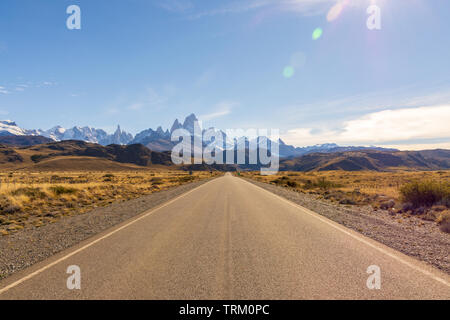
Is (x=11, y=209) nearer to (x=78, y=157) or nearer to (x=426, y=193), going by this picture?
(x=426, y=193)

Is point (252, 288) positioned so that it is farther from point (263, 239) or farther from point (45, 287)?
point (45, 287)

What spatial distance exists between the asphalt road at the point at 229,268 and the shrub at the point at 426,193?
305 inches

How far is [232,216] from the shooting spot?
10.5 metres

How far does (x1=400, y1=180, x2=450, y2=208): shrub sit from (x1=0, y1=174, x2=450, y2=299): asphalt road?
7736 mm

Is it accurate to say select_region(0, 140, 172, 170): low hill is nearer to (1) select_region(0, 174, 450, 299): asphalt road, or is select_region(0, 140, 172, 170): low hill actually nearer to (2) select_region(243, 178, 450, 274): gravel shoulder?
(1) select_region(0, 174, 450, 299): asphalt road

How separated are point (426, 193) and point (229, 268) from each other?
13189 mm

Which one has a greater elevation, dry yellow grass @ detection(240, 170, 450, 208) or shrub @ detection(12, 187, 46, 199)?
shrub @ detection(12, 187, 46, 199)

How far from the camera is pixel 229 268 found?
186 inches

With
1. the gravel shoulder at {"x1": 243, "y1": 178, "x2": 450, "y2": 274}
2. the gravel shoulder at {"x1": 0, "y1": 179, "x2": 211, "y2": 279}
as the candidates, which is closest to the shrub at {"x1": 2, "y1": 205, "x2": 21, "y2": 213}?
the gravel shoulder at {"x1": 0, "y1": 179, "x2": 211, "y2": 279}

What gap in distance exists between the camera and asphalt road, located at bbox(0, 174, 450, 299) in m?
3.79

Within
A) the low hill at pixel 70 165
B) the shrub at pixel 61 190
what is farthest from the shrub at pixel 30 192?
the low hill at pixel 70 165

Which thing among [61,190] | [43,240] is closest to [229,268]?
[43,240]
